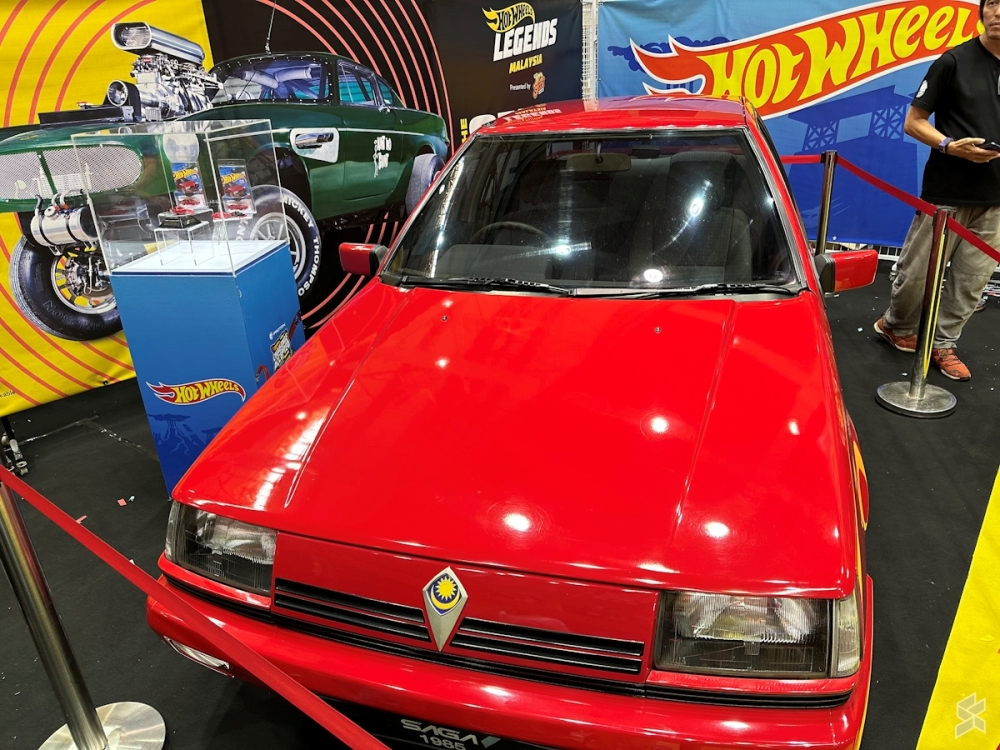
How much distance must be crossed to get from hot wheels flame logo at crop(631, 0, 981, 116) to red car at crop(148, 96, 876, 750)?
4.63 metres

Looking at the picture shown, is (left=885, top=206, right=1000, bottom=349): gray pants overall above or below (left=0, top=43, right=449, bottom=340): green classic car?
below

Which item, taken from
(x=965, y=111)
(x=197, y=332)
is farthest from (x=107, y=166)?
(x=965, y=111)

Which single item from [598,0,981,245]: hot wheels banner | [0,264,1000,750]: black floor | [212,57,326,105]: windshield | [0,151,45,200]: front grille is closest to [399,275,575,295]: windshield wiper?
[0,264,1000,750]: black floor

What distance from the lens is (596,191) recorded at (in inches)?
97.3

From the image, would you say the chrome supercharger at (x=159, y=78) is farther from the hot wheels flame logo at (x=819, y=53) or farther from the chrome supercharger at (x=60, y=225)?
the hot wheels flame logo at (x=819, y=53)

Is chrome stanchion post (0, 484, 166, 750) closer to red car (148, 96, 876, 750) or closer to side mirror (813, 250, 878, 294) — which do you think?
red car (148, 96, 876, 750)

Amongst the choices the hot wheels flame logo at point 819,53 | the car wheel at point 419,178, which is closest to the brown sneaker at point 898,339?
the hot wheels flame logo at point 819,53

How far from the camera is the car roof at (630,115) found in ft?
8.20

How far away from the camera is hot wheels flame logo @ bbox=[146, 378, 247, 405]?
2.93 meters

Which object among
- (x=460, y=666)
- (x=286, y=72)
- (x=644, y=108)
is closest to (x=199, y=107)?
(x=286, y=72)

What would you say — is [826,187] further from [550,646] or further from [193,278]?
[550,646]

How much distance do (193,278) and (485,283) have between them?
1.29 metres

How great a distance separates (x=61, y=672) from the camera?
181 centimetres

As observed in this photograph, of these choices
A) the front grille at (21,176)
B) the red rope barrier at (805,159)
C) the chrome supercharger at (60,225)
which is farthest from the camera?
the red rope barrier at (805,159)
